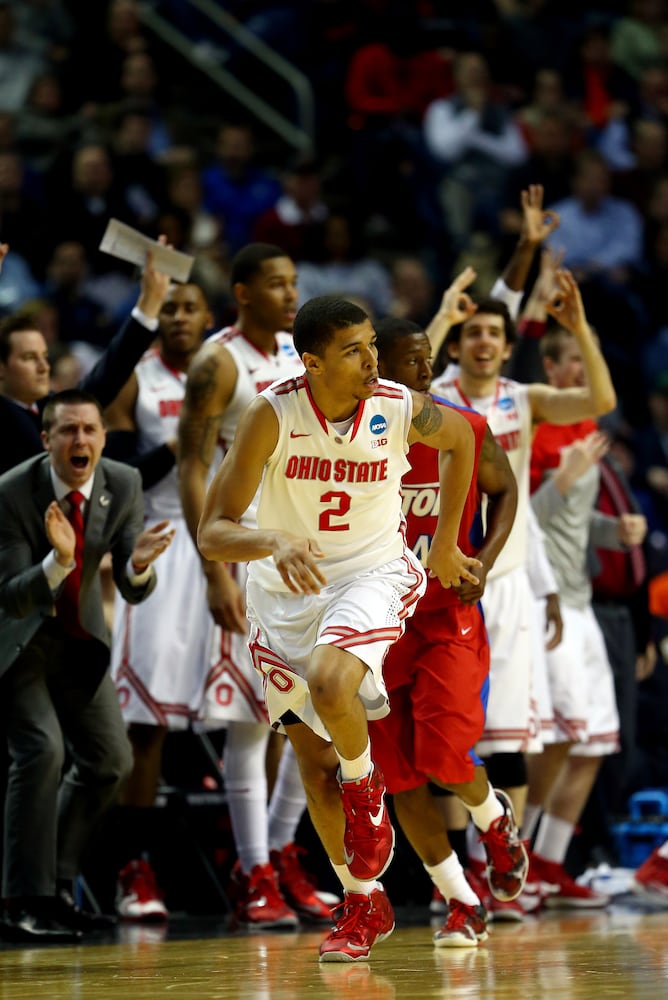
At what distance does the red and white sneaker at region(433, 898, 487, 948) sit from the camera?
5.52 metres

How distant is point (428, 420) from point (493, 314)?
5.69 ft

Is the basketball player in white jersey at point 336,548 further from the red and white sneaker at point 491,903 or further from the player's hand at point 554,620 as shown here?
the player's hand at point 554,620

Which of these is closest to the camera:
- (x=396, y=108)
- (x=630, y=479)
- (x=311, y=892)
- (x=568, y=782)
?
(x=311, y=892)

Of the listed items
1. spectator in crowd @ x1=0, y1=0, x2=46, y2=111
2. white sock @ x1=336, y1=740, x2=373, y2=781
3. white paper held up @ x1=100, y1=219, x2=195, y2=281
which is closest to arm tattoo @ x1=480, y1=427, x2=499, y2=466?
white sock @ x1=336, y1=740, x2=373, y2=781

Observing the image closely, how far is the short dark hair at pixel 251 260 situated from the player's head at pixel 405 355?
3.73 feet

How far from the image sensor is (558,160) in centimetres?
1312

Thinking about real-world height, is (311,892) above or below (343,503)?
below

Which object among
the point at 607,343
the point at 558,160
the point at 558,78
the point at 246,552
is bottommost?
the point at 246,552

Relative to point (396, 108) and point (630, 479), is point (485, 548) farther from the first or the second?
point (396, 108)

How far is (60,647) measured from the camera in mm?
6340

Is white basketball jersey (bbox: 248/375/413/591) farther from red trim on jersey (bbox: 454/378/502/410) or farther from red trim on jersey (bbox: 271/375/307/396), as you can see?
red trim on jersey (bbox: 454/378/502/410)

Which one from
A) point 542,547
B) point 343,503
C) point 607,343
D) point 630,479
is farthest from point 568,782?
point 607,343

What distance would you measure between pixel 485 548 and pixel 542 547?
152 cm

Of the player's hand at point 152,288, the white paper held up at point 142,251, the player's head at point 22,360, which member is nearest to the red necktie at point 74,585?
the player's head at point 22,360
